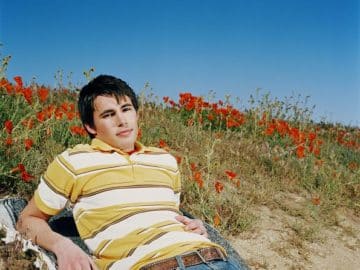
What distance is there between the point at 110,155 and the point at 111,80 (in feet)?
1.42

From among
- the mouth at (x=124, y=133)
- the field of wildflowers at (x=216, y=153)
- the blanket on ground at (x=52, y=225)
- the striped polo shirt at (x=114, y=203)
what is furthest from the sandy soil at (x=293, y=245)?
the mouth at (x=124, y=133)

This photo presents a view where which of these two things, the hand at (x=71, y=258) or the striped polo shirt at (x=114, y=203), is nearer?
the hand at (x=71, y=258)

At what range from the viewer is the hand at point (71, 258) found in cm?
177

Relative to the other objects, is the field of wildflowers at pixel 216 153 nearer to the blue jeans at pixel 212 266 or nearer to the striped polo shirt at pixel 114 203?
the striped polo shirt at pixel 114 203

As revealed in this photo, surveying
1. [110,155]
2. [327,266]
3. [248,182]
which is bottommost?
[327,266]

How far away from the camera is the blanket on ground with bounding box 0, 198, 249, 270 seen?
1863mm

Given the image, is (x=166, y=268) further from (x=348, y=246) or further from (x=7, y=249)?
(x=348, y=246)

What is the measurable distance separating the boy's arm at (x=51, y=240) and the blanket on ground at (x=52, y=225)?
4 centimetres

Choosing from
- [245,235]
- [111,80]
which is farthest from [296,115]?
[111,80]

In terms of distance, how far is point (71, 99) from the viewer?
6.58 metres

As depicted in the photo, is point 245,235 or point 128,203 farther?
point 245,235

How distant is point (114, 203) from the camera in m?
2.03

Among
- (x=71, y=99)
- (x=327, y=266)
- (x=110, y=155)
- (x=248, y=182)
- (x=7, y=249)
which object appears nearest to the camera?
(x=7, y=249)

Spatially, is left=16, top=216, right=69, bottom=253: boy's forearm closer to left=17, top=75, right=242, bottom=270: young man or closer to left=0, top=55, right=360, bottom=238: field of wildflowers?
left=17, top=75, right=242, bottom=270: young man
